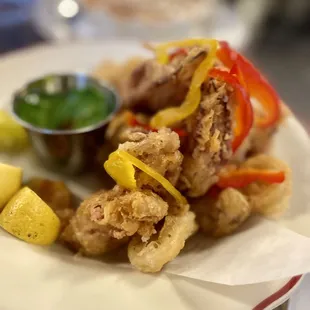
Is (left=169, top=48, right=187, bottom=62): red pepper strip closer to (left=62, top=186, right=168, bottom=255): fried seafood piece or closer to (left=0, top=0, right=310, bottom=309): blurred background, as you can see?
(left=62, top=186, right=168, bottom=255): fried seafood piece

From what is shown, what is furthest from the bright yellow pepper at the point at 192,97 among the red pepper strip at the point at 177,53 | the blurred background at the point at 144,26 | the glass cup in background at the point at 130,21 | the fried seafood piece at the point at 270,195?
the glass cup in background at the point at 130,21

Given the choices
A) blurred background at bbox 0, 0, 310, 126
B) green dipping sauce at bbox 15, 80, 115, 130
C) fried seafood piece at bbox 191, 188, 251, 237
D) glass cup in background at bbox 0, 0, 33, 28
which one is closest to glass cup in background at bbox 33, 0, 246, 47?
blurred background at bbox 0, 0, 310, 126

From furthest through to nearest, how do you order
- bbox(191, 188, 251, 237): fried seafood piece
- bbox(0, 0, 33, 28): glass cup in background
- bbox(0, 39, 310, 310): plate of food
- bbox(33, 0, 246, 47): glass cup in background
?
bbox(0, 0, 33, 28): glass cup in background
bbox(33, 0, 246, 47): glass cup in background
bbox(191, 188, 251, 237): fried seafood piece
bbox(0, 39, 310, 310): plate of food

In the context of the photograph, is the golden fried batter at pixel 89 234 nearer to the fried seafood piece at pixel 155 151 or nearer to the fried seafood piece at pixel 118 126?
the fried seafood piece at pixel 155 151

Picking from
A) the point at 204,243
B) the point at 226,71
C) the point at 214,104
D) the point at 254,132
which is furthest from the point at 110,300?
the point at 254,132

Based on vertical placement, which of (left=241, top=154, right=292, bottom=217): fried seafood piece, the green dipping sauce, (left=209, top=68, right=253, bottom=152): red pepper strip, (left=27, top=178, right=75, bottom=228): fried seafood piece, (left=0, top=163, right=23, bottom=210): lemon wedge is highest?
(left=209, top=68, right=253, bottom=152): red pepper strip

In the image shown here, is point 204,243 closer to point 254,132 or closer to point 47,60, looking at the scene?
point 254,132
